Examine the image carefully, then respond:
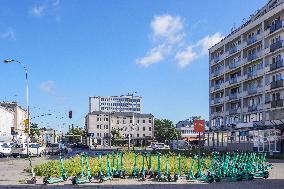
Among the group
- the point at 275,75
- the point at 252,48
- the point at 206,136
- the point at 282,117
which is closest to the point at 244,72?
the point at 252,48

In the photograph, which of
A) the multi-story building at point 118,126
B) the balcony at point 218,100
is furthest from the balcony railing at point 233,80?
the multi-story building at point 118,126

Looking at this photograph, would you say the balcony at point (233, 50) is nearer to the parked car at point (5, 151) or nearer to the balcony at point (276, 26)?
the balcony at point (276, 26)

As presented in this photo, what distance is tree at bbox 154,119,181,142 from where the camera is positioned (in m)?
162

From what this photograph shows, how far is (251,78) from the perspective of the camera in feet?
208

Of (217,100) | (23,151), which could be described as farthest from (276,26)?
(23,151)

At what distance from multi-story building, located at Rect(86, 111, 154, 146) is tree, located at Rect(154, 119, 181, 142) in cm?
1012

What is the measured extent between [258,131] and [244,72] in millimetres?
14391

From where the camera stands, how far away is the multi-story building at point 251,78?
56.0 meters

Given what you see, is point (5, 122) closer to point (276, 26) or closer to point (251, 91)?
point (251, 91)

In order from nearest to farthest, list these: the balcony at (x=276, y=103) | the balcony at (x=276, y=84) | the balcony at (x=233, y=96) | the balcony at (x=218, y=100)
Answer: the balcony at (x=276, y=103) < the balcony at (x=276, y=84) < the balcony at (x=233, y=96) < the balcony at (x=218, y=100)

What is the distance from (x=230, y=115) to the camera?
70.9 meters

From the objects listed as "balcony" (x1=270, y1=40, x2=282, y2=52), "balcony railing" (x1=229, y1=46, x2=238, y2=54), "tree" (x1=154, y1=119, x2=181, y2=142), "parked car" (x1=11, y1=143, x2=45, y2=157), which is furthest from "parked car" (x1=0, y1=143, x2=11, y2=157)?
"tree" (x1=154, y1=119, x2=181, y2=142)

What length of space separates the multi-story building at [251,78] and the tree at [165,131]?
270 feet

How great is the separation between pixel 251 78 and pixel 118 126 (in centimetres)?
9630
